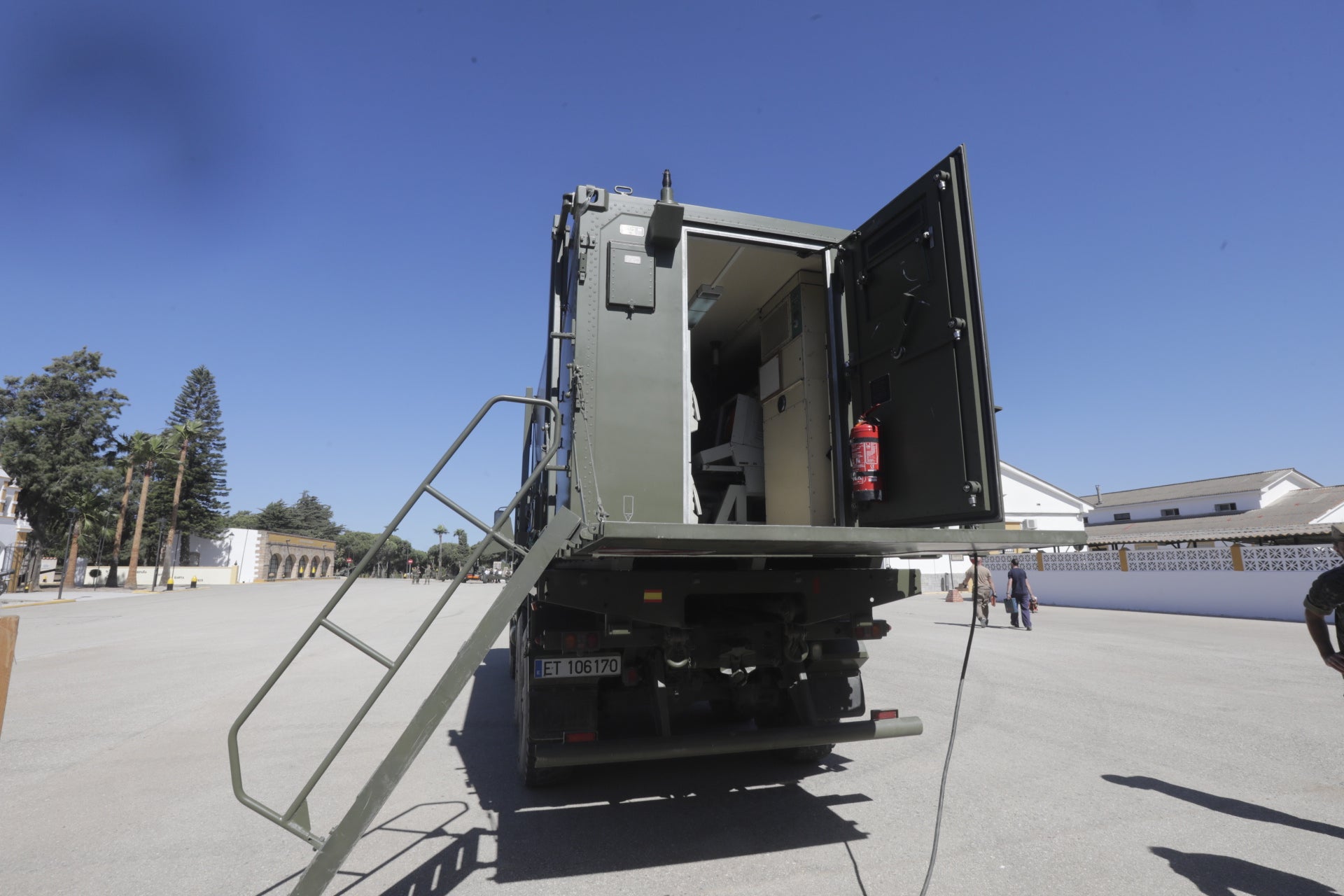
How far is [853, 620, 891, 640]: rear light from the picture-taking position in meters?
4.49

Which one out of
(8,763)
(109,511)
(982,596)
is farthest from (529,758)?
(109,511)

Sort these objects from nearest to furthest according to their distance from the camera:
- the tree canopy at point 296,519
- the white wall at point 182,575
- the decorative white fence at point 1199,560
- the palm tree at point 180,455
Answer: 1. the decorative white fence at point 1199,560
2. the white wall at point 182,575
3. the palm tree at point 180,455
4. the tree canopy at point 296,519

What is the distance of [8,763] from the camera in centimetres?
514

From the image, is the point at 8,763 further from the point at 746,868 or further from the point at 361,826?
the point at 746,868

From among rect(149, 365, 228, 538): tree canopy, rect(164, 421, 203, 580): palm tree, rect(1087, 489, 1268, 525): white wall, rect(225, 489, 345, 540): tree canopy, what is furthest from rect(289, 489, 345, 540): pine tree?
rect(1087, 489, 1268, 525): white wall

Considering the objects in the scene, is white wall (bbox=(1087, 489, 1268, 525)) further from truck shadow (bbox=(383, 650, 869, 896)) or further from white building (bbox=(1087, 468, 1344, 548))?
truck shadow (bbox=(383, 650, 869, 896))

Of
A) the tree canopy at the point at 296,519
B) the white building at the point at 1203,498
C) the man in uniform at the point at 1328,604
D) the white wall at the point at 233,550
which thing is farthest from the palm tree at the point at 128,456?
the white building at the point at 1203,498

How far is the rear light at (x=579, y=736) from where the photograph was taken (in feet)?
12.7

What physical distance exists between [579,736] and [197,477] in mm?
63409

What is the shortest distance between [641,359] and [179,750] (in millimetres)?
5185

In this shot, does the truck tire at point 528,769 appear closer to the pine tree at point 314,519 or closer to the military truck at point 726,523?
the military truck at point 726,523

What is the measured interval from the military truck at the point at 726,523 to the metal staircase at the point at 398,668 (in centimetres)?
2

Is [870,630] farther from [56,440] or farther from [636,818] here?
[56,440]

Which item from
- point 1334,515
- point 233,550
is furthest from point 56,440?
point 1334,515
